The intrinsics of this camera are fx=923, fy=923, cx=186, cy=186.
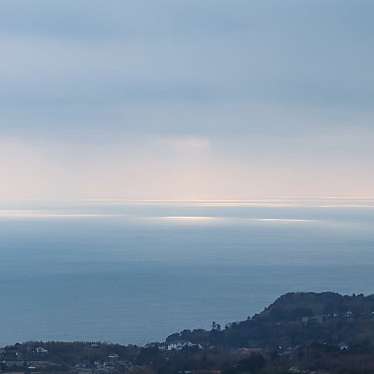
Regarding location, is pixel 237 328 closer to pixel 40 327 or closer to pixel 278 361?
pixel 278 361

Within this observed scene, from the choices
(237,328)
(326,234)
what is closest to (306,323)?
(237,328)

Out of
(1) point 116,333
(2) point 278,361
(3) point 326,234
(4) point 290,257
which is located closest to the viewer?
(2) point 278,361

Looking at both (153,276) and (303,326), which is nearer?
(303,326)

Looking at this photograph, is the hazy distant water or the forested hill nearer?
the forested hill

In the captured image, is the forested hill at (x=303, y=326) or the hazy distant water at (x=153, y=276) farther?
the hazy distant water at (x=153, y=276)
